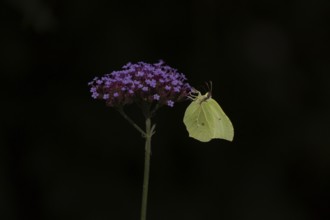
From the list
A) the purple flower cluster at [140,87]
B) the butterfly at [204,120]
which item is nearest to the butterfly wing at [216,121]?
the butterfly at [204,120]

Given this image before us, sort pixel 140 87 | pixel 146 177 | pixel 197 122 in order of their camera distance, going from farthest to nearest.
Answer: pixel 197 122, pixel 140 87, pixel 146 177

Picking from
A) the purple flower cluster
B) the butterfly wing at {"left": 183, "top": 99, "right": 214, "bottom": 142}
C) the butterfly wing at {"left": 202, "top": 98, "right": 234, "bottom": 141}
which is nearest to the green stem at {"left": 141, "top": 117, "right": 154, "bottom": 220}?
the purple flower cluster

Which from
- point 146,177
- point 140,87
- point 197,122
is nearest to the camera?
point 146,177

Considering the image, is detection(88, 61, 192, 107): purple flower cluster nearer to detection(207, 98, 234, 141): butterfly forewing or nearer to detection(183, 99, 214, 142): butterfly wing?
detection(183, 99, 214, 142): butterfly wing

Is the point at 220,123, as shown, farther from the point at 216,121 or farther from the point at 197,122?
the point at 197,122

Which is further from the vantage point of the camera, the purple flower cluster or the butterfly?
the butterfly

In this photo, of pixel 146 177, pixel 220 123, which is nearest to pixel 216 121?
pixel 220 123

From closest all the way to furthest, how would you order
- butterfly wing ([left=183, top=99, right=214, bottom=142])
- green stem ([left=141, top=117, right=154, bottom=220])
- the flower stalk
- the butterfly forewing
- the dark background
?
green stem ([left=141, top=117, right=154, bottom=220]) → the flower stalk → butterfly wing ([left=183, top=99, right=214, bottom=142]) → the butterfly forewing → the dark background
